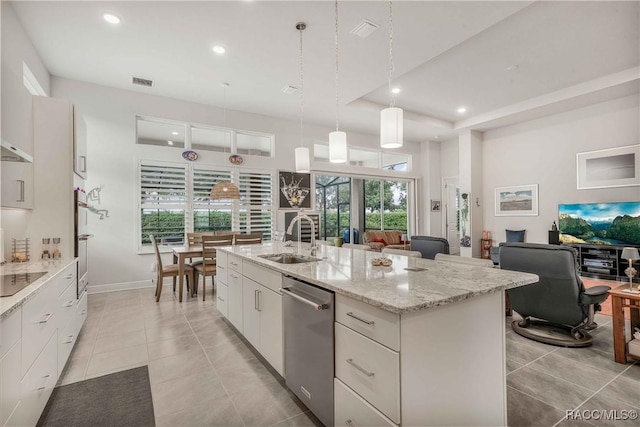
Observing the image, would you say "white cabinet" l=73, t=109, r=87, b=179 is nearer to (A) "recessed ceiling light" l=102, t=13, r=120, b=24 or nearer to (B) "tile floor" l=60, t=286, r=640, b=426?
(A) "recessed ceiling light" l=102, t=13, r=120, b=24

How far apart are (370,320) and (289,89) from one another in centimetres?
464

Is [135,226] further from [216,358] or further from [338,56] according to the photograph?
[338,56]

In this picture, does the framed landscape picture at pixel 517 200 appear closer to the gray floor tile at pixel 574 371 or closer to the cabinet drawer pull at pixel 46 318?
the gray floor tile at pixel 574 371

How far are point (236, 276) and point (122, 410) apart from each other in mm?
1263

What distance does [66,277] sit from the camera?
7.91 feet

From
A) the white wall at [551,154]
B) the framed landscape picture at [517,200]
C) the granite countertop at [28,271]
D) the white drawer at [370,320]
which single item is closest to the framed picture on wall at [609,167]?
the white wall at [551,154]

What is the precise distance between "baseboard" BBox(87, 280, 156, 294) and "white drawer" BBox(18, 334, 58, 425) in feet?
10.7

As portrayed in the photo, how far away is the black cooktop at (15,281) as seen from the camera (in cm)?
158

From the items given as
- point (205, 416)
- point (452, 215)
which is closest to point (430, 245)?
point (205, 416)

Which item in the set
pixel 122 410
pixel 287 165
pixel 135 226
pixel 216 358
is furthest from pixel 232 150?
pixel 122 410

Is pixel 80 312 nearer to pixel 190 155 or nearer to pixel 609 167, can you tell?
pixel 190 155

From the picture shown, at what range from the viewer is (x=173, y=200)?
549 centimetres

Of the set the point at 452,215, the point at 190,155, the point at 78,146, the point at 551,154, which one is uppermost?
the point at 551,154

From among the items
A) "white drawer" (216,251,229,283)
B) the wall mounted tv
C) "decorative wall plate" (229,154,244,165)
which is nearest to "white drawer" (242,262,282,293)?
"white drawer" (216,251,229,283)
